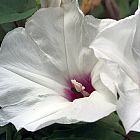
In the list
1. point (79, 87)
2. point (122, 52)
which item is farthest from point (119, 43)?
point (79, 87)

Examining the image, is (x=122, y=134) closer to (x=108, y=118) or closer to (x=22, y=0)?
(x=108, y=118)

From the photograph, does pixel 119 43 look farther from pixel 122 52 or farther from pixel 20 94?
pixel 20 94

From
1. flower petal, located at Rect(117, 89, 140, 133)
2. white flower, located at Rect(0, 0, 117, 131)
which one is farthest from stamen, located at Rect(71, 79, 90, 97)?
flower petal, located at Rect(117, 89, 140, 133)

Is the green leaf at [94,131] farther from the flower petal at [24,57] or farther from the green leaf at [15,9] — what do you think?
the green leaf at [15,9]

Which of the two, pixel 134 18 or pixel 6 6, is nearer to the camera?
pixel 134 18

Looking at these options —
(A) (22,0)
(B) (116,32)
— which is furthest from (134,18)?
(A) (22,0)

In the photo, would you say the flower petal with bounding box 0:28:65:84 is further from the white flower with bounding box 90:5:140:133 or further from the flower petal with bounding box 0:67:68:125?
the white flower with bounding box 90:5:140:133

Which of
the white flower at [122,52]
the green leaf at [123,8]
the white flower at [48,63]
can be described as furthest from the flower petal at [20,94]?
the green leaf at [123,8]
